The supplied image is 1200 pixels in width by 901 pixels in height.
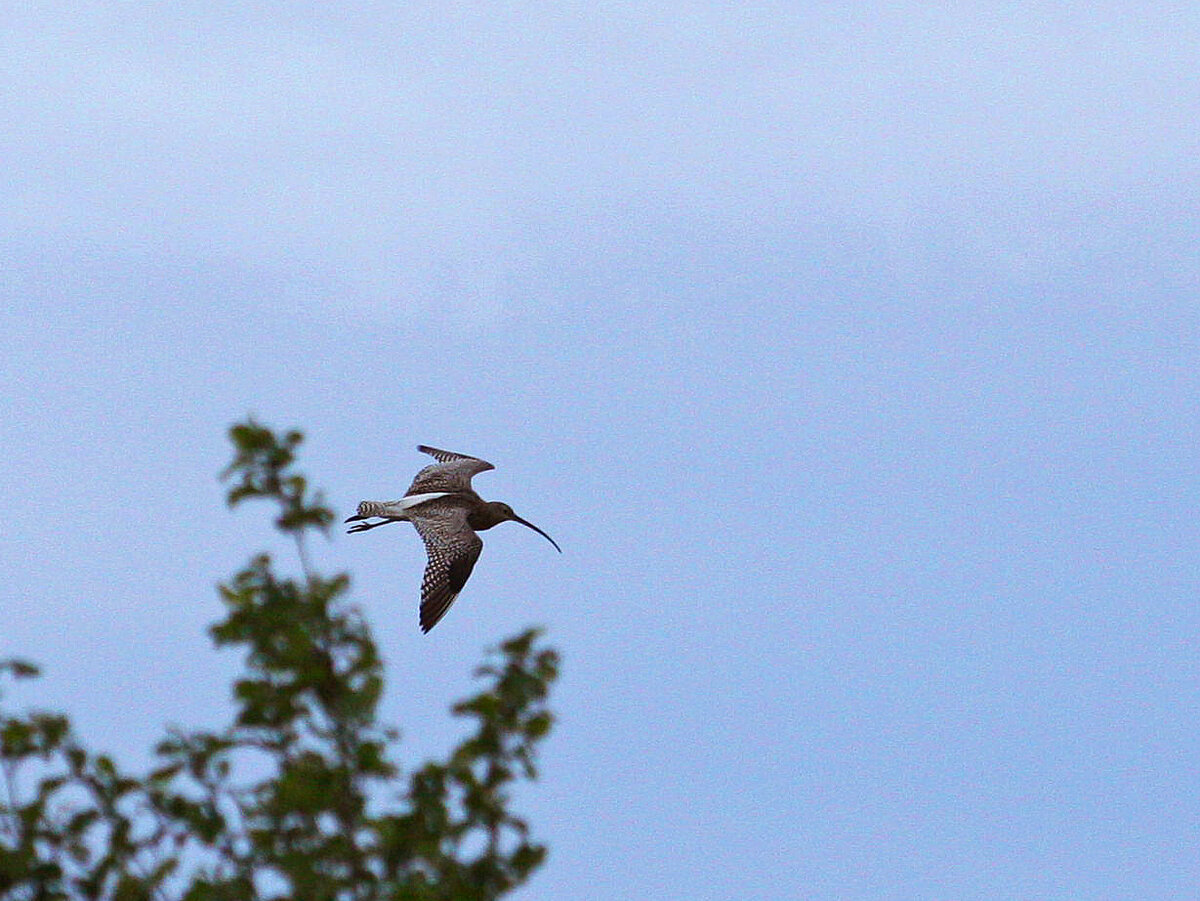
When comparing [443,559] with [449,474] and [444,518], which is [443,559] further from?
[449,474]

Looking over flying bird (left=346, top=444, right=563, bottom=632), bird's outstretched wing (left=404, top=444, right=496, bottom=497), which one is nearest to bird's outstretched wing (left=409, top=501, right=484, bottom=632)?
flying bird (left=346, top=444, right=563, bottom=632)

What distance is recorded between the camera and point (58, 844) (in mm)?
8406

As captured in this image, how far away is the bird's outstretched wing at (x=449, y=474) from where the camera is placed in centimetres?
3247

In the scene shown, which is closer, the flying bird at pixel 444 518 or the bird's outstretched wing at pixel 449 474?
the flying bird at pixel 444 518

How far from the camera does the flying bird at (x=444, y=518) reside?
91.4 feet

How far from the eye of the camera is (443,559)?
2811cm

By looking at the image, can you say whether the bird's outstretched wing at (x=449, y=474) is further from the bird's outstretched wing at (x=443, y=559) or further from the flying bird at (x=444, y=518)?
the bird's outstretched wing at (x=443, y=559)

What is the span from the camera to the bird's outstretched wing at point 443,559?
27.6 metres

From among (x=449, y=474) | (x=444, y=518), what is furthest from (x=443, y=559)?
(x=449, y=474)

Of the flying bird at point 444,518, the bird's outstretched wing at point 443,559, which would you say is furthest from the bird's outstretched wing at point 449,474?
the bird's outstretched wing at point 443,559

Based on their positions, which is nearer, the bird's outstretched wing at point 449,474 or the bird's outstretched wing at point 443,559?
the bird's outstretched wing at point 443,559

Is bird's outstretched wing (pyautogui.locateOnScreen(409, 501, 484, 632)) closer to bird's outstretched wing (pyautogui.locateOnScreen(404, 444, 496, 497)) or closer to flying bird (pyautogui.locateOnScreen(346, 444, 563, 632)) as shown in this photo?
flying bird (pyautogui.locateOnScreen(346, 444, 563, 632))

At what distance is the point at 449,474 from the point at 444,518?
11.6ft

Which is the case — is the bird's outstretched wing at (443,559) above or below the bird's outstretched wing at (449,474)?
below
